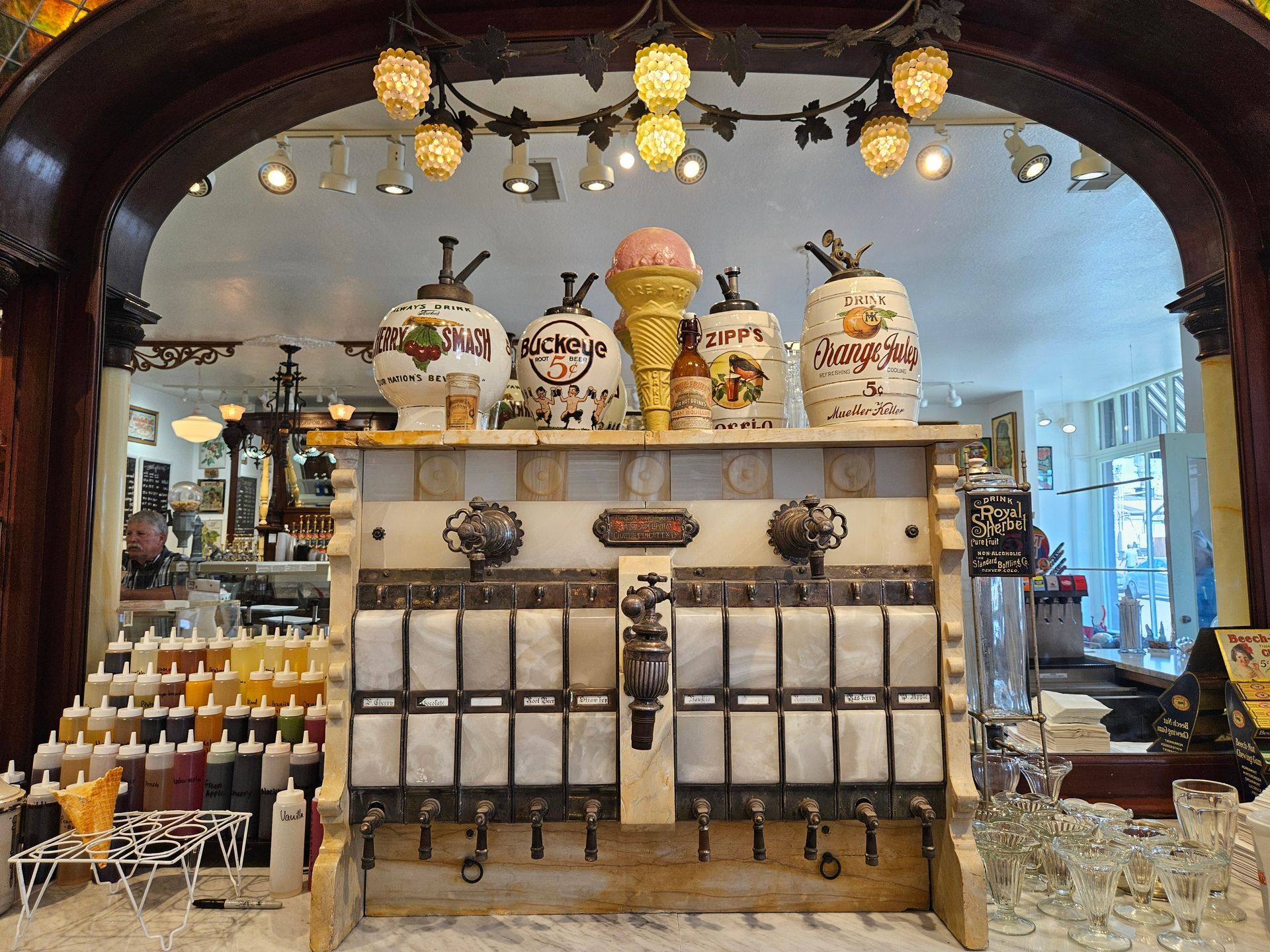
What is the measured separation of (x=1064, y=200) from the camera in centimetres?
416

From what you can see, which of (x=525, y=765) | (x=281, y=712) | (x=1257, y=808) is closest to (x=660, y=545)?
(x=525, y=765)

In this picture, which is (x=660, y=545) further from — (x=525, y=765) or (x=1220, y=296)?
(x=1220, y=296)

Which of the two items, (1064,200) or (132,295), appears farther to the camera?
(1064,200)

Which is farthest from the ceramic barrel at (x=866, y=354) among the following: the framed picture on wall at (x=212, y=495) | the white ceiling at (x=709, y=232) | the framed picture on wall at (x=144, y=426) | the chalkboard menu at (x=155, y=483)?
the framed picture on wall at (x=212, y=495)

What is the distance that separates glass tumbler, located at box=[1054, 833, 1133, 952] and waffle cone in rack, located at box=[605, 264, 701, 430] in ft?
3.58

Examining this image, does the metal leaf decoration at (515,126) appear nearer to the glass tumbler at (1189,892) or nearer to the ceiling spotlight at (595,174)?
the ceiling spotlight at (595,174)

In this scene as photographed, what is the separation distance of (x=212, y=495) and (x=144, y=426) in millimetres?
1676

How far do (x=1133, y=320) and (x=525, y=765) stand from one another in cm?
689

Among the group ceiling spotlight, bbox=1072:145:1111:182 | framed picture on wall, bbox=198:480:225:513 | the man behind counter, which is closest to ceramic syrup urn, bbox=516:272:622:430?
the man behind counter

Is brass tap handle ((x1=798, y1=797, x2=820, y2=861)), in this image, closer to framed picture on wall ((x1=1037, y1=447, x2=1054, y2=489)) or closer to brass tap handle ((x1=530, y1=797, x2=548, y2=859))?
brass tap handle ((x1=530, y1=797, x2=548, y2=859))

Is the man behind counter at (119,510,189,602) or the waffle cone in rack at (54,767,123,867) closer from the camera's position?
the waffle cone in rack at (54,767,123,867)

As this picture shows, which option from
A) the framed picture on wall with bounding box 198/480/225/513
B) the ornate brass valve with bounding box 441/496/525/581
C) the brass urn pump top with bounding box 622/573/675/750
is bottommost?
the brass urn pump top with bounding box 622/573/675/750

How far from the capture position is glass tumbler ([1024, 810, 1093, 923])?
139cm

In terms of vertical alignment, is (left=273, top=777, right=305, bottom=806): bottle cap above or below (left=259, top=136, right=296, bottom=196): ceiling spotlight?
below
